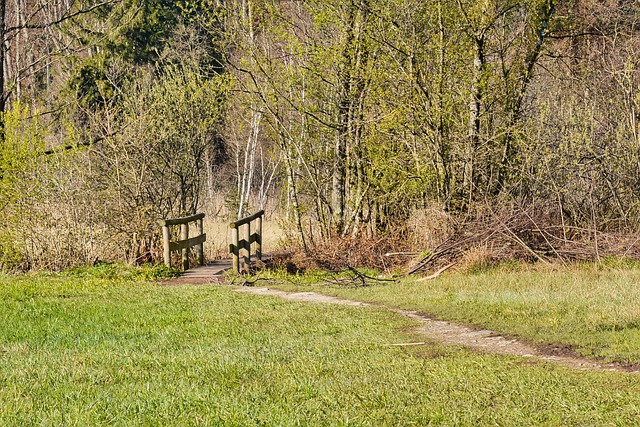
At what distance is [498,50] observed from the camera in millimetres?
20203

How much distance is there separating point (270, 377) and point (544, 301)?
6121 millimetres

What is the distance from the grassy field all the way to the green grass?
1.23m

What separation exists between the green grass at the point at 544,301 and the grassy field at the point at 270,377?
4.03ft

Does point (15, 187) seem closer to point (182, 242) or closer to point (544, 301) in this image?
point (182, 242)

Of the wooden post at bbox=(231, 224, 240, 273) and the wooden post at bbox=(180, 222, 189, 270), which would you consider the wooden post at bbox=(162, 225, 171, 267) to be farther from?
the wooden post at bbox=(231, 224, 240, 273)

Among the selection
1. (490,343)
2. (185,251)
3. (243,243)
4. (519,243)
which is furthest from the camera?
(243,243)

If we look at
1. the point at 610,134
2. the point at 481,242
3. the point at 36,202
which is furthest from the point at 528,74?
the point at 36,202

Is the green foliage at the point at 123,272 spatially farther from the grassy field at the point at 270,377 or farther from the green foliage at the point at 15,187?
the grassy field at the point at 270,377

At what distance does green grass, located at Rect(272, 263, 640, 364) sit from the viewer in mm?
10648

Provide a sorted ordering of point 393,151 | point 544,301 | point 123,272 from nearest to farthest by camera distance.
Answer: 1. point 544,301
2. point 123,272
3. point 393,151

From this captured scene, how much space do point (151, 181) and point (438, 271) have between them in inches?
334

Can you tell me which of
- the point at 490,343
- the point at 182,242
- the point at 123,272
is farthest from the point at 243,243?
the point at 490,343

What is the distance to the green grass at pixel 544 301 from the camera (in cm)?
1065

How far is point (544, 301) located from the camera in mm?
13070
